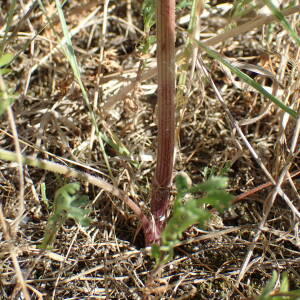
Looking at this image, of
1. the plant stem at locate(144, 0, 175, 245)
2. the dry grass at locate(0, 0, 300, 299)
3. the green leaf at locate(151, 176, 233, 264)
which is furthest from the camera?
the dry grass at locate(0, 0, 300, 299)

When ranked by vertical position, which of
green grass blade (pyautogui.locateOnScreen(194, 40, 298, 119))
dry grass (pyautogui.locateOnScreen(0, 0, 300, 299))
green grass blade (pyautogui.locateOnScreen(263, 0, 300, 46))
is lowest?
dry grass (pyautogui.locateOnScreen(0, 0, 300, 299))

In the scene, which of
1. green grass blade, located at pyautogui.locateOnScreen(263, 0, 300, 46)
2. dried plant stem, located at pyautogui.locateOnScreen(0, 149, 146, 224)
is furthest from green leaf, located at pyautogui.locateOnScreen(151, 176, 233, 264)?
green grass blade, located at pyautogui.locateOnScreen(263, 0, 300, 46)

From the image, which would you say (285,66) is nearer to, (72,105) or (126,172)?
(126,172)

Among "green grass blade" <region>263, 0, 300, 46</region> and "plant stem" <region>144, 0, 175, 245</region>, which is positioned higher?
"green grass blade" <region>263, 0, 300, 46</region>

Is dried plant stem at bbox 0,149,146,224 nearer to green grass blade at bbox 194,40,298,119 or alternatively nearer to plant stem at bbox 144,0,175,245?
plant stem at bbox 144,0,175,245

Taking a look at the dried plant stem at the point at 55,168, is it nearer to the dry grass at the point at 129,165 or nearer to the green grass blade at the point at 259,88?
the dry grass at the point at 129,165

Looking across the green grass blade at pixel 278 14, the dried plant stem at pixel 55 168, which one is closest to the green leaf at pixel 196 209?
the dried plant stem at pixel 55 168

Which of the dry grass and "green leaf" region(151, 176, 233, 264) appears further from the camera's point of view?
the dry grass
